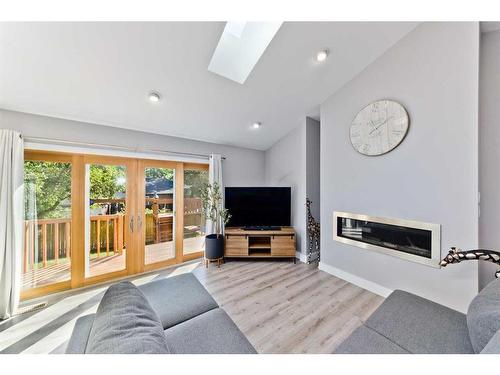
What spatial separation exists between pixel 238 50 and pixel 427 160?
2.28 meters

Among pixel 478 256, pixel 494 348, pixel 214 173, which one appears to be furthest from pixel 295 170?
pixel 494 348

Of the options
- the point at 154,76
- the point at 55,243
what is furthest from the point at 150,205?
the point at 154,76

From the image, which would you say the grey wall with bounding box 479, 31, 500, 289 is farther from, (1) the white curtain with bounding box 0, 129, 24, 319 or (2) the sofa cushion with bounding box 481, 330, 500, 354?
(1) the white curtain with bounding box 0, 129, 24, 319

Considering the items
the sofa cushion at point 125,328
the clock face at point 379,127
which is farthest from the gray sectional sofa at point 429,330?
the clock face at point 379,127

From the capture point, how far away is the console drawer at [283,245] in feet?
9.91

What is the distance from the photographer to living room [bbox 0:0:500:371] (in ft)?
3.92

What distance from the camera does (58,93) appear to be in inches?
72.7

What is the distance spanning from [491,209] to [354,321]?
162cm

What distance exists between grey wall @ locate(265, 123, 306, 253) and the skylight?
1.51m

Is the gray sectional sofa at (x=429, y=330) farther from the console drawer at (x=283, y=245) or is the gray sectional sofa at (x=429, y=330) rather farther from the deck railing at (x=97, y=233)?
the deck railing at (x=97, y=233)

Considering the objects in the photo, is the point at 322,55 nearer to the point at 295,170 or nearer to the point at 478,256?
the point at 295,170

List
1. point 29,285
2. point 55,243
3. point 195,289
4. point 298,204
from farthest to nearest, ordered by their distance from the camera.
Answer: point 298,204, point 55,243, point 29,285, point 195,289

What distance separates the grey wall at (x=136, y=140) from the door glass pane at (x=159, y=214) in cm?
44
